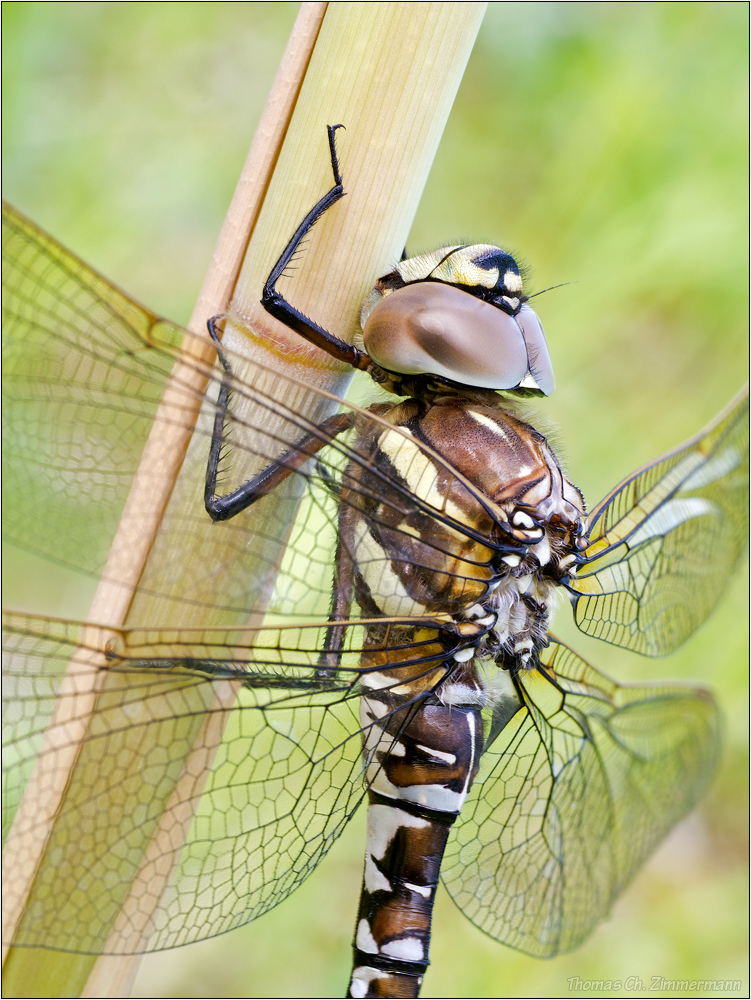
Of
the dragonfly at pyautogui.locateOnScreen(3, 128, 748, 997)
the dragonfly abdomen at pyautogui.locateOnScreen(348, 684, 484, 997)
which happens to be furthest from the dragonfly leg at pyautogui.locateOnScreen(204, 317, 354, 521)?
the dragonfly abdomen at pyautogui.locateOnScreen(348, 684, 484, 997)

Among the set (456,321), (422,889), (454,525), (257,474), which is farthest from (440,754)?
(456,321)

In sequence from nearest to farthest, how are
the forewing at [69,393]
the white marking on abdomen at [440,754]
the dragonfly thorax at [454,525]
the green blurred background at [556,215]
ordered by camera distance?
the forewing at [69,393], the dragonfly thorax at [454,525], the white marking on abdomen at [440,754], the green blurred background at [556,215]

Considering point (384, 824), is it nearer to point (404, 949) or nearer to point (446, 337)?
point (404, 949)

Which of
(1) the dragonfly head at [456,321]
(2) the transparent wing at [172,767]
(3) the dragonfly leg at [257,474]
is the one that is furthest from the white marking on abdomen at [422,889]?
(1) the dragonfly head at [456,321]

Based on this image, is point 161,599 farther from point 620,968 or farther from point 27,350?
point 620,968

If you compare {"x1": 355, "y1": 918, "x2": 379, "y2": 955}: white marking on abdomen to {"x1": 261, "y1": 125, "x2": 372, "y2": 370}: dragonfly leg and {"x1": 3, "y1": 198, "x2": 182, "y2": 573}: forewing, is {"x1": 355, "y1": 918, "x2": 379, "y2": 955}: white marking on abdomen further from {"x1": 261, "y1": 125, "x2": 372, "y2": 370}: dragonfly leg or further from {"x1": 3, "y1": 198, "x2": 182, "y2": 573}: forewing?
{"x1": 261, "y1": 125, "x2": 372, "y2": 370}: dragonfly leg

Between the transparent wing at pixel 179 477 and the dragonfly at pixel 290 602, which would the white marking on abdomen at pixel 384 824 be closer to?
the dragonfly at pixel 290 602

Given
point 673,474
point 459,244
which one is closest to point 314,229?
point 459,244
